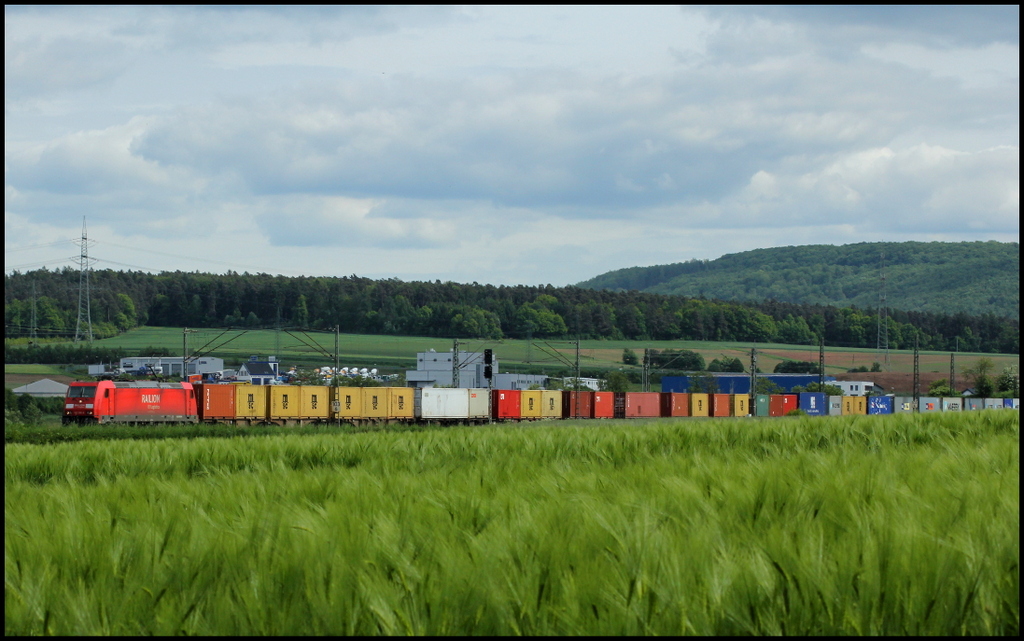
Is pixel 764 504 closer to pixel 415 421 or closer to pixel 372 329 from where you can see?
pixel 415 421

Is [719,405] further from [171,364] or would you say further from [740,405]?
[171,364]

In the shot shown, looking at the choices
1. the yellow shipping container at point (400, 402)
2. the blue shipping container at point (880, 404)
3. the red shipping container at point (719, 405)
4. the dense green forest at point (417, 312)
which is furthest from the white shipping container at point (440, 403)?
the dense green forest at point (417, 312)

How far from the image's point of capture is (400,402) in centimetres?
6231

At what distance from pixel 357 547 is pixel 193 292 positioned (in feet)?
485

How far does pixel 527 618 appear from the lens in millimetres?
3719

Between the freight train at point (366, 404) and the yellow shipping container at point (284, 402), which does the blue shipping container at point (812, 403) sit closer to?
the freight train at point (366, 404)

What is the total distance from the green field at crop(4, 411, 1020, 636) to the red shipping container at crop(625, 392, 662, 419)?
6304cm

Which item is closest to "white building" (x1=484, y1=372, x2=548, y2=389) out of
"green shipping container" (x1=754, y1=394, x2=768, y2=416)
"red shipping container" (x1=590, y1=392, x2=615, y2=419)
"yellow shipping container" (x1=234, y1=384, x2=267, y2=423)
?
"green shipping container" (x1=754, y1=394, x2=768, y2=416)

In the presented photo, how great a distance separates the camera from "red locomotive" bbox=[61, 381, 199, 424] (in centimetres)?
Result: 4766

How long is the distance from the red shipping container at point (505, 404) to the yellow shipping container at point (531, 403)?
221 mm

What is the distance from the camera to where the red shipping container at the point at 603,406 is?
69438 millimetres

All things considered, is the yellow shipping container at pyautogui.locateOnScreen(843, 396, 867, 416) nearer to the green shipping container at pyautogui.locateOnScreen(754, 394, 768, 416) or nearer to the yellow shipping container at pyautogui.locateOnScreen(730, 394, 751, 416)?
the yellow shipping container at pyautogui.locateOnScreen(730, 394, 751, 416)

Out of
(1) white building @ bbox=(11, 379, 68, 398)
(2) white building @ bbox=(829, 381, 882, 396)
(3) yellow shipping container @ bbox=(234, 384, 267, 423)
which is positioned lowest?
(2) white building @ bbox=(829, 381, 882, 396)

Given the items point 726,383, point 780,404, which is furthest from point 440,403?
point 726,383
